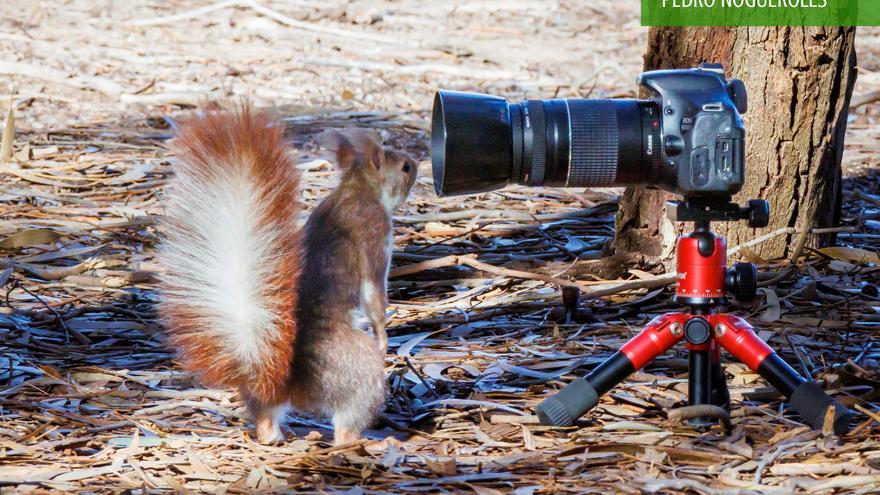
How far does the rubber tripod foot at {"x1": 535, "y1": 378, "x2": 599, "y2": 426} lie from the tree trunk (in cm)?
154

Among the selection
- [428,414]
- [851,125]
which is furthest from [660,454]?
[851,125]

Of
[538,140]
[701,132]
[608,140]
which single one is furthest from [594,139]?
[701,132]

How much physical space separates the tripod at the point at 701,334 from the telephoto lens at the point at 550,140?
19cm

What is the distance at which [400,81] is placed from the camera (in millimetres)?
9008

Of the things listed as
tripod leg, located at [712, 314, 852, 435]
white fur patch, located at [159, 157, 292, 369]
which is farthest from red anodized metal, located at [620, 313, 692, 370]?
white fur patch, located at [159, 157, 292, 369]

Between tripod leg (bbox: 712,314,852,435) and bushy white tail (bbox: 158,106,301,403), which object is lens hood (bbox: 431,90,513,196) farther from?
tripod leg (bbox: 712,314,852,435)

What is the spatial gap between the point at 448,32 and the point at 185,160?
25.3 feet

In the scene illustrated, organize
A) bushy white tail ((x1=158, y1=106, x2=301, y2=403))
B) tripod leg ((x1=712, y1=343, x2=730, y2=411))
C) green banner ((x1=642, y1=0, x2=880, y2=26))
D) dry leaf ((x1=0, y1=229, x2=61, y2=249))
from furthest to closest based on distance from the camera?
dry leaf ((x1=0, y1=229, x2=61, y2=249)) → green banner ((x1=642, y1=0, x2=880, y2=26)) → tripod leg ((x1=712, y1=343, x2=730, y2=411)) → bushy white tail ((x1=158, y1=106, x2=301, y2=403))

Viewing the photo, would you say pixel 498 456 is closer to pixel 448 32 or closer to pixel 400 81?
pixel 400 81

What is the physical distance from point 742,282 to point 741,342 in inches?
6.6

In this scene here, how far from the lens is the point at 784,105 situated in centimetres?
452

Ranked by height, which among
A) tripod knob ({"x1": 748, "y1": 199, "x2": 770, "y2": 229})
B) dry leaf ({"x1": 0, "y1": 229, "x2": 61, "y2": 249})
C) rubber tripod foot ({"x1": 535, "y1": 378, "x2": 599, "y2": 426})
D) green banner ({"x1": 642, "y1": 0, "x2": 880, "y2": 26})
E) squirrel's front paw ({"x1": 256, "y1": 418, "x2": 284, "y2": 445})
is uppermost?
green banner ({"x1": 642, "y1": 0, "x2": 880, "y2": 26})

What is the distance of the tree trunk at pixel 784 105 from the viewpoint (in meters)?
4.50

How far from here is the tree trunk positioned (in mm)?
4500
